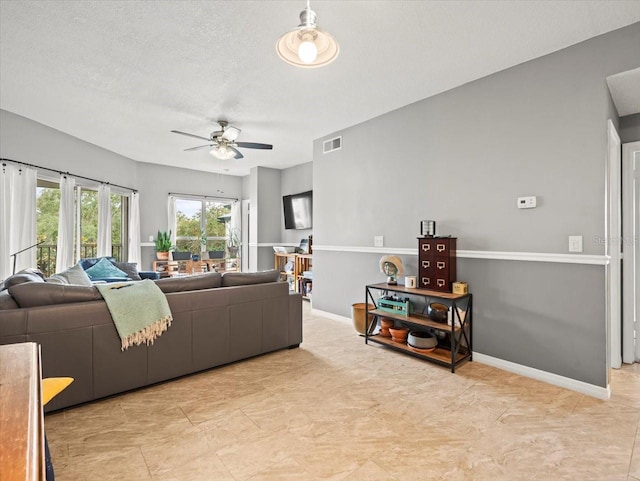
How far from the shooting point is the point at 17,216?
389 cm

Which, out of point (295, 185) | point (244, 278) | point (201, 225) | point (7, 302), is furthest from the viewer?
point (201, 225)

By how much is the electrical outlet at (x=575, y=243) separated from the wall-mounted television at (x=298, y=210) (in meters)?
4.28

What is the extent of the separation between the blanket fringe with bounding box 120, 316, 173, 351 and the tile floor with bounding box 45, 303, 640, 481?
1.27 ft

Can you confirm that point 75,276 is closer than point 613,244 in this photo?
No

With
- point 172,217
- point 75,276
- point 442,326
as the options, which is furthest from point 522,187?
point 172,217

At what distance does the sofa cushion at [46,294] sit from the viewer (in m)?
2.19

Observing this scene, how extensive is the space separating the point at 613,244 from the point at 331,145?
130 inches

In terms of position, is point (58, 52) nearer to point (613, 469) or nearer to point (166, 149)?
point (166, 149)

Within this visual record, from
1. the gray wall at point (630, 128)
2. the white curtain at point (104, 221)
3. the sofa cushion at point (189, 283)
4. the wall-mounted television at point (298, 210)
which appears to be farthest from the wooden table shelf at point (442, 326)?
the white curtain at point (104, 221)

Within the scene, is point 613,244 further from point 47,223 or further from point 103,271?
point 47,223

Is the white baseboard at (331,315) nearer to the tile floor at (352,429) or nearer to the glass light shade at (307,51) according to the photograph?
the tile floor at (352,429)

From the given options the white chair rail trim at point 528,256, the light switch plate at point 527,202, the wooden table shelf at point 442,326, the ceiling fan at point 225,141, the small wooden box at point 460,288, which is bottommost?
the wooden table shelf at point 442,326

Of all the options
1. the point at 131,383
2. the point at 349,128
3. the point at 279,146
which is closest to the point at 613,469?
the point at 131,383

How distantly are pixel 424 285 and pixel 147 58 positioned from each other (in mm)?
3175
